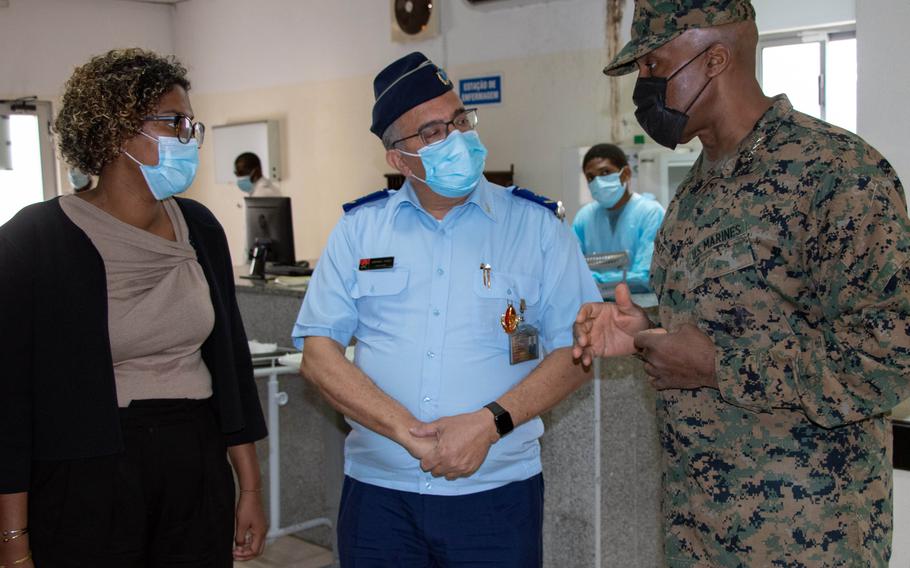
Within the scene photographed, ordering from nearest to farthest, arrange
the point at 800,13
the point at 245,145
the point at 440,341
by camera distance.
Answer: the point at 440,341
the point at 800,13
the point at 245,145

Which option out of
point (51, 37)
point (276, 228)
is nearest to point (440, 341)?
point (276, 228)

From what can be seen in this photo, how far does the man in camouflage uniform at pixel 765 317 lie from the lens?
126cm

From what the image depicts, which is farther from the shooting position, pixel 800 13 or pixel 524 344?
pixel 800 13

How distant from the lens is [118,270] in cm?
173

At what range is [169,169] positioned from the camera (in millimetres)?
1820

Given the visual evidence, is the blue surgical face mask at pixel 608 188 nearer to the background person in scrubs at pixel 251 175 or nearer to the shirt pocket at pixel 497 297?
the shirt pocket at pixel 497 297

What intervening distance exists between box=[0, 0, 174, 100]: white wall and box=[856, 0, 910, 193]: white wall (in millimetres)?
7097

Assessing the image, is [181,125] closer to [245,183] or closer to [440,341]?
[440,341]

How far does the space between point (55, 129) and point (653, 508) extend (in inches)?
83.1

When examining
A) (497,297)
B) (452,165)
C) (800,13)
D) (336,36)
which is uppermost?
(336,36)

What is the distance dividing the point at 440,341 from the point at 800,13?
3911 mm

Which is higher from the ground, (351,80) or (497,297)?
(351,80)

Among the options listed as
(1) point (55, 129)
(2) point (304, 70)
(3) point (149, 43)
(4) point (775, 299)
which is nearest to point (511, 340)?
(4) point (775, 299)

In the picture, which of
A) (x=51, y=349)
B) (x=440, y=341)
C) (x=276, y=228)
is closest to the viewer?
(x=51, y=349)
